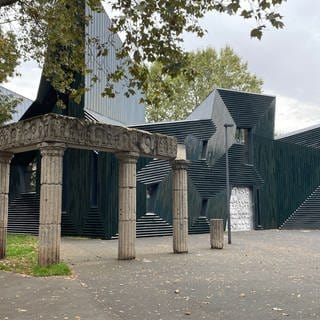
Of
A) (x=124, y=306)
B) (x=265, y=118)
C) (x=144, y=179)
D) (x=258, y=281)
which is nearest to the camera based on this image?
(x=124, y=306)

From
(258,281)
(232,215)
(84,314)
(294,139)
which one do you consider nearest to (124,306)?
(84,314)

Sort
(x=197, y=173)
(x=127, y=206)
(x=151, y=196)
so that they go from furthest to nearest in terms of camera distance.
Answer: (x=197, y=173) → (x=151, y=196) → (x=127, y=206)

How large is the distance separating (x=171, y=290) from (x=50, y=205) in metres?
4.19

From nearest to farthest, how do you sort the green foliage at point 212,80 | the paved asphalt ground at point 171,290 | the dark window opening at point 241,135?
the paved asphalt ground at point 171,290, the dark window opening at point 241,135, the green foliage at point 212,80

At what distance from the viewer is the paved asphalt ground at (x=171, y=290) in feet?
20.9

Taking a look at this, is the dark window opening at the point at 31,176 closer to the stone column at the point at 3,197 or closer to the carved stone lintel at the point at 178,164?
the stone column at the point at 3,197

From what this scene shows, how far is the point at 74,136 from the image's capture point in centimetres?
1130

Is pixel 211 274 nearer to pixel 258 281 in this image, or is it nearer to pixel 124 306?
pixel 258 281

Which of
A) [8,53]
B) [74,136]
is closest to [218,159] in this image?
[8,53]

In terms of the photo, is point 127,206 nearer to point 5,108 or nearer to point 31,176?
point 5,108

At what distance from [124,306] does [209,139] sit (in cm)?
1951

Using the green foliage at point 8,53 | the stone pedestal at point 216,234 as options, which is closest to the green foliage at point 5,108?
the green foliage at point 8,53

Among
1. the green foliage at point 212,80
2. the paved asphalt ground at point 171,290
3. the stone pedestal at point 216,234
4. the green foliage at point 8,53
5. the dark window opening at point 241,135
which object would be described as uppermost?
the green foliage at point 212,80

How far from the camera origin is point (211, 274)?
396 inches
